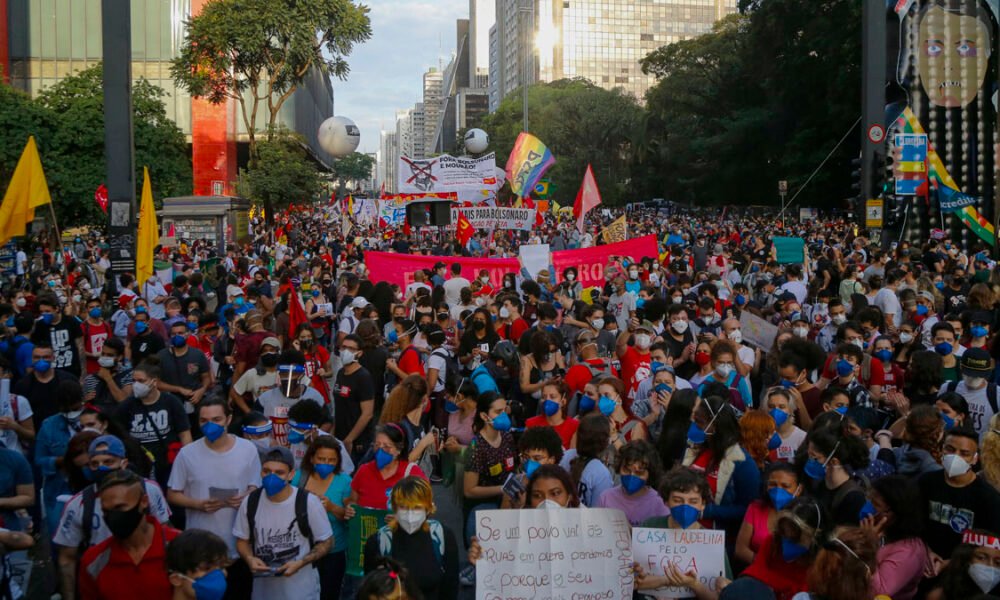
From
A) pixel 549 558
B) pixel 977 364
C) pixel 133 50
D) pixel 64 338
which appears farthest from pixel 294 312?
pixel 133 50

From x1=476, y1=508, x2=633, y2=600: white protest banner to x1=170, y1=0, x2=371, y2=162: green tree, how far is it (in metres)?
37.2

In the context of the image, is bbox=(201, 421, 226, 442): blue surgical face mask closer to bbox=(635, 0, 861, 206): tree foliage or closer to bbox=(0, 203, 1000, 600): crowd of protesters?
bbox=(0, 203, 1000, 600): crowd of protesters

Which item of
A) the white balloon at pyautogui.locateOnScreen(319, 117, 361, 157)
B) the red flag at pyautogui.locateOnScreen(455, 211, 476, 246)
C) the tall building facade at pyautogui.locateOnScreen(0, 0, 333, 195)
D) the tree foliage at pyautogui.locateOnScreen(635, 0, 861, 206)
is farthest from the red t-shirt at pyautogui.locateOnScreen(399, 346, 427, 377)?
the tall building facade at pyautogui.locateOnScreen(0, 0, 333, 195)

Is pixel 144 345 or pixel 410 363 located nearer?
pixel 410 363

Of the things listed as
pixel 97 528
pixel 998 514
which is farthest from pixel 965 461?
pixel 97 528

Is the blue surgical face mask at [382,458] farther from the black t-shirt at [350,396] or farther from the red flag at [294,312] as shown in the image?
the red flag at [294,312]

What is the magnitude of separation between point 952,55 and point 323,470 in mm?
26587

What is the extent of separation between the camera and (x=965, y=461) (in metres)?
5.14

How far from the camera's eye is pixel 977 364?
7527 millimetres

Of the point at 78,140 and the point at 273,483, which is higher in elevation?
the point at 78,140

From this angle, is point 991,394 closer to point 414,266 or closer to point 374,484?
point 374,484

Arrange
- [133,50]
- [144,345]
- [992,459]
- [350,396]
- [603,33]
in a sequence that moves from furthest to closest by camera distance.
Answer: [603,33] < [133,50] < [144,345] < [350,396] < [992,459]

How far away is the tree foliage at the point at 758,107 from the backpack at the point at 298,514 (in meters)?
40.0

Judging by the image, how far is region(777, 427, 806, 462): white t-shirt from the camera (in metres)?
6.52
